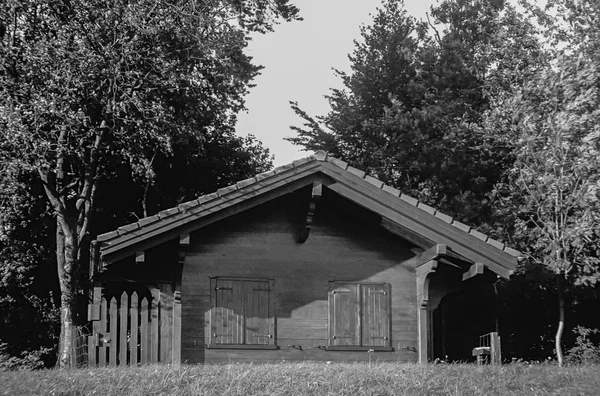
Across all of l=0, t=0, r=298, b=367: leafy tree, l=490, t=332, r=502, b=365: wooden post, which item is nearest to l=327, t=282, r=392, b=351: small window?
l=490, t=332, r=502, b=365: wooden post

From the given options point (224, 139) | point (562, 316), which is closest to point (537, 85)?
point (562, 316)

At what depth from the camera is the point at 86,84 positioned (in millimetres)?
25969

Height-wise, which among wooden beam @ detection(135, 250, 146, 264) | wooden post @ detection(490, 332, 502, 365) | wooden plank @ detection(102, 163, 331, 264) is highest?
wooden plank @ detection(102, 163, 331, 264)

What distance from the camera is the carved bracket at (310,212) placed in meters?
17.9

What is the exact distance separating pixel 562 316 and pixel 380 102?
39.3 ft

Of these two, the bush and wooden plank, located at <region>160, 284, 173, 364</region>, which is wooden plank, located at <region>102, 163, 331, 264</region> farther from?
the bush

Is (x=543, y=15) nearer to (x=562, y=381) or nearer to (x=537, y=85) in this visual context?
(x=537, y=85)

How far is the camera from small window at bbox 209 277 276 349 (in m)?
18.1

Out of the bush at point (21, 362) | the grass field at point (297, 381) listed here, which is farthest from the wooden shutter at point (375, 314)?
the bush at point (21, 362)

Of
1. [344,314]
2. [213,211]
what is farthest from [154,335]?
[344,314]

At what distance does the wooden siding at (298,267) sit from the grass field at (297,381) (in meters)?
2.76

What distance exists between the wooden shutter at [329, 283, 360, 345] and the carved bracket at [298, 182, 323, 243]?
3.45 feet

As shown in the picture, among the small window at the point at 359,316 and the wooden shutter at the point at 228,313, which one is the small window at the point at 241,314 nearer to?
the wooden shutter at the point at 228,313

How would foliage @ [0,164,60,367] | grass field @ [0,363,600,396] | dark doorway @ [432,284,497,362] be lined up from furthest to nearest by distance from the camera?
dark doorway @ [432,284,497,362] < foliage @ [0,164,60,367] < grass field @ [0,363,600,396]
